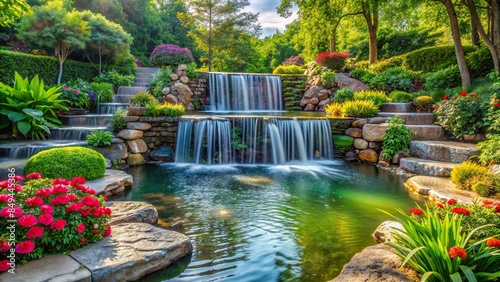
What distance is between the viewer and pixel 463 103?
850 centimetres

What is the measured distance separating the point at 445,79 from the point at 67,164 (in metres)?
13.5

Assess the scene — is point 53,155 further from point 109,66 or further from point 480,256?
point 109,66

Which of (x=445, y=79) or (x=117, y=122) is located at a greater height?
(x=445, y=79)

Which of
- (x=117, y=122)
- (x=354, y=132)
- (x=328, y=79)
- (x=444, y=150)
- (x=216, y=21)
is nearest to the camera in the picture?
(x=444, y=150)

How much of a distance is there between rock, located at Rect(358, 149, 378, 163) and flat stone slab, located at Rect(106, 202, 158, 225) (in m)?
6.90

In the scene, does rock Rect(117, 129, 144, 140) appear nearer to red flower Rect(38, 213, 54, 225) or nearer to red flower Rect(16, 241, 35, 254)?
red flower Rect(38, 213, 54, 225)

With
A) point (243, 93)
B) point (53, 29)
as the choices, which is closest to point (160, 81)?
point (243, 93)

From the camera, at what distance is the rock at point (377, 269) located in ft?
8.76

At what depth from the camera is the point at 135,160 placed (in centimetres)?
865

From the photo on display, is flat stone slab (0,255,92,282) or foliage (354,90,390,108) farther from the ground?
foliage (354,90,390,108)

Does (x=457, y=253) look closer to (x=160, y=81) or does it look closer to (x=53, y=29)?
(x=160, y=81)

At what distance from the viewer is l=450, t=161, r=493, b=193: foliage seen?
5.75 m

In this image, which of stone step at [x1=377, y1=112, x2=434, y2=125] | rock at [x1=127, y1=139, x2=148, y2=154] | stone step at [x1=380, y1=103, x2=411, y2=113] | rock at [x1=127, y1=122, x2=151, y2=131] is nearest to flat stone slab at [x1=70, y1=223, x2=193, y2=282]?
rock at [x1=127, y1=139, x2=148, y2=154]

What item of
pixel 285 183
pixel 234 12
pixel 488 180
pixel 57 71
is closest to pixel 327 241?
pixel 285 183
